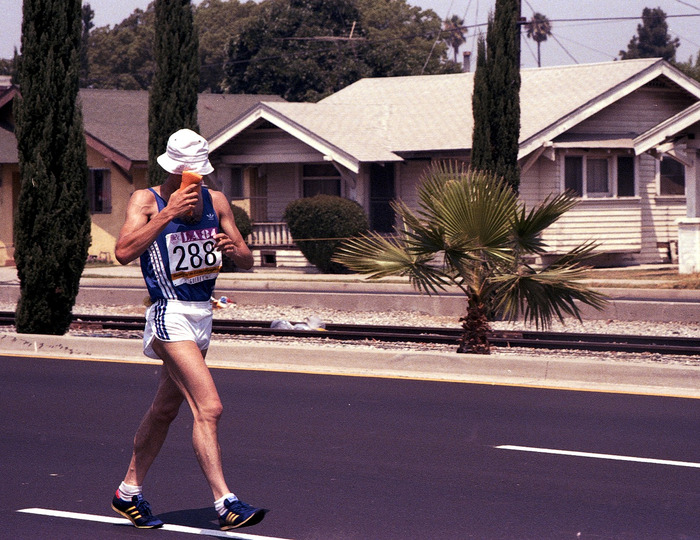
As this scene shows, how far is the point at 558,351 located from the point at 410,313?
5366 mm

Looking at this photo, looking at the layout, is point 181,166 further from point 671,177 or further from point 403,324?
point 671,177

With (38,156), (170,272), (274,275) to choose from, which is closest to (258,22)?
(274,275)

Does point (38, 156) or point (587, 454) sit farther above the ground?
point (38, 156)

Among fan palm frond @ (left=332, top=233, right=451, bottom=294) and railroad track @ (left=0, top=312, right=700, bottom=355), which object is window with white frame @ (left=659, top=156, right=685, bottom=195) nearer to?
railroad track @ (left=0, top=312, right=700, bottom=355)

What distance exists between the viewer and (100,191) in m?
33.0

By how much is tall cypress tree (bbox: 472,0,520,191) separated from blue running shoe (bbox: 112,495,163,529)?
17.2m

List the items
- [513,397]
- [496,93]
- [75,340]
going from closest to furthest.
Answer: [513,397] < [75,340] < [496,93]

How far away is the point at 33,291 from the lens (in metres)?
14.3

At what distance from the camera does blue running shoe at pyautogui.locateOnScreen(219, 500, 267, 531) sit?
18.8 feet

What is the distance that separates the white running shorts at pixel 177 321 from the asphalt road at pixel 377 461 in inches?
41.0

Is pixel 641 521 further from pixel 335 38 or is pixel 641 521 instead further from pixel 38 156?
pixel 335 38

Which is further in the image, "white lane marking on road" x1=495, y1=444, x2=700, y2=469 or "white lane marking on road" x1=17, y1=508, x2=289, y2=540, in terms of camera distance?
"white lane marking on road" x1=495, y1=444, x2=700, y2=469

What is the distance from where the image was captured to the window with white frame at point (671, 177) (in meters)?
29.7

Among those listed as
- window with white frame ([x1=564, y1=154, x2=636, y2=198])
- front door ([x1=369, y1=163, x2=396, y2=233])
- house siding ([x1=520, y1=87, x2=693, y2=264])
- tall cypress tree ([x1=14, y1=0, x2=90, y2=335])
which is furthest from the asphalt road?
front door ([x1=369, y1=163, x2=396, y2=233])
